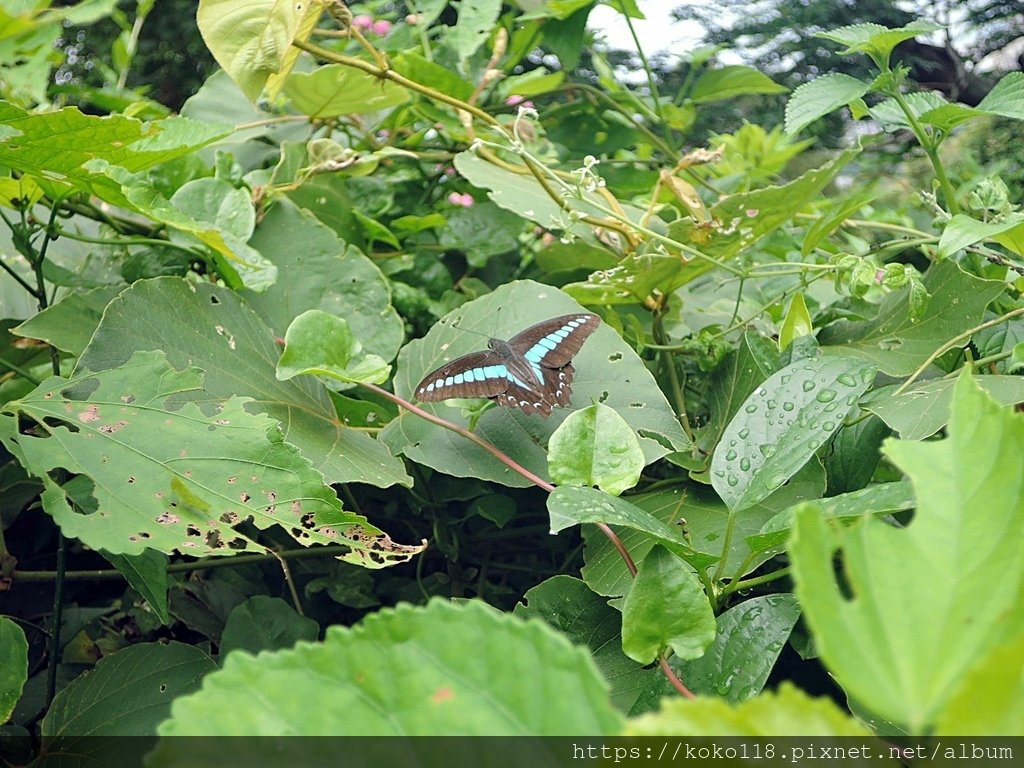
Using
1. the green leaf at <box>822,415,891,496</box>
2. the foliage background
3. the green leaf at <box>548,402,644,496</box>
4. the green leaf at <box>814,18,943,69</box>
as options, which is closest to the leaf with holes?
the foliage background

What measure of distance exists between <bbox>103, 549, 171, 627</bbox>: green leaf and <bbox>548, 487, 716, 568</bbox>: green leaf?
281 mm

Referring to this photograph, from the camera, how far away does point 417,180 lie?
1.04m

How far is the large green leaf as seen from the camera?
23.8 inches

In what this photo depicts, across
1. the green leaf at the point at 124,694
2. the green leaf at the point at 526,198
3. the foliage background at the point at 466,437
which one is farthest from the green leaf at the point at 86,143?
the green leaf at the point at 124,694

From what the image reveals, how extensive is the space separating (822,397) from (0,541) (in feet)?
1.97

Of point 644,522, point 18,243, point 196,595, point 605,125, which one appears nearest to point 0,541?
point 196,595

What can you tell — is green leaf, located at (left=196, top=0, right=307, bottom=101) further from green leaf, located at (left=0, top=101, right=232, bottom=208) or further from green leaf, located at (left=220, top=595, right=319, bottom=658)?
green leaf, located at (left=220, top=595, right=319, bottom=658)

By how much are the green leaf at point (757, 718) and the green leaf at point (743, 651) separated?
183 mm

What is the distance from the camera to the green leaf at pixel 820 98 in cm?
66

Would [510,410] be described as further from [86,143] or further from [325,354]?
[86,143]

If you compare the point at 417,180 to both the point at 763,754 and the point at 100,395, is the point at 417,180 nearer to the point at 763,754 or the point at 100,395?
the point at 100,395

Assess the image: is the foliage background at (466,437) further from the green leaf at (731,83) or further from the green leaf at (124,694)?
the green leaf at (731,83)

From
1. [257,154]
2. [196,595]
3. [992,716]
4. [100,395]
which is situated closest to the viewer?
[992,716]

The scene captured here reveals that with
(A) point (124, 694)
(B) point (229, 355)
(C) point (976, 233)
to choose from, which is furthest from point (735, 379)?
(A) point (124, 694)
